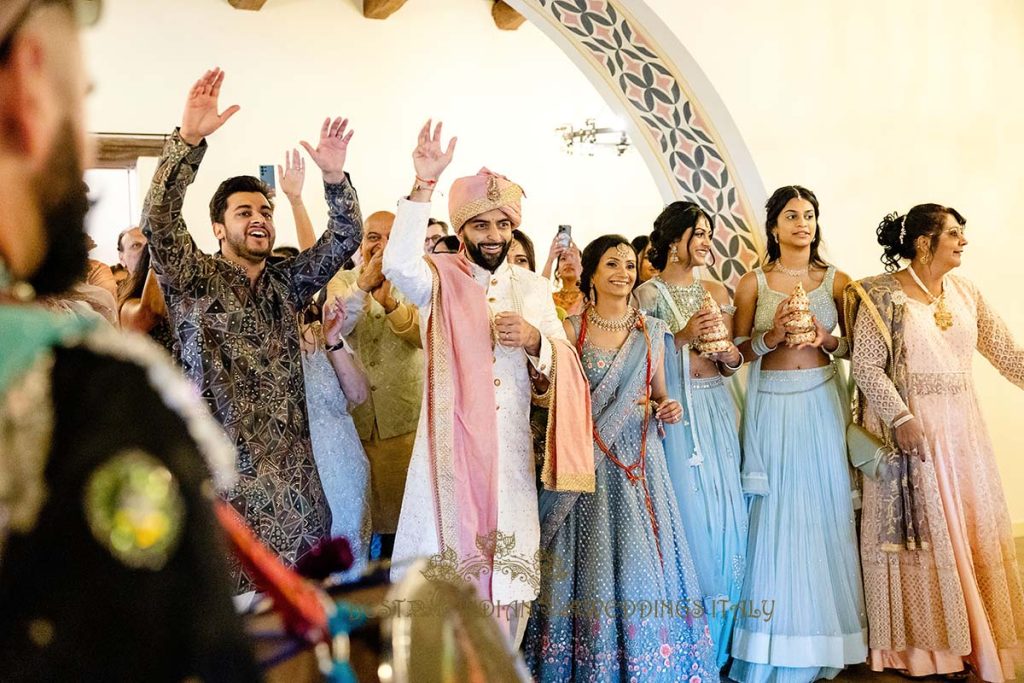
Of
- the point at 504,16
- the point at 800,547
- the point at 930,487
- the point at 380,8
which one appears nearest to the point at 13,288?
the point at 800,547

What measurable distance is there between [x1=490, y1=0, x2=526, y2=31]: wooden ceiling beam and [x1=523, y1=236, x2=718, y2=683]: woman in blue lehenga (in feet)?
15.2

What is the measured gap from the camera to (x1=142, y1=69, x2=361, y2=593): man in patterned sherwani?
2512mm

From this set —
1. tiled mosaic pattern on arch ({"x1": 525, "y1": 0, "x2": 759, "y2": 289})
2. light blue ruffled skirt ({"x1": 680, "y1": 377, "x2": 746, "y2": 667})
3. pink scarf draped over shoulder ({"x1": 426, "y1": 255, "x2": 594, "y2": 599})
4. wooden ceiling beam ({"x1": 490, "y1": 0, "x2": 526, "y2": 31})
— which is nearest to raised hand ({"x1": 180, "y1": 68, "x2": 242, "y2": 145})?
pink scarf draped over shoulder ({"x1": 426, "y1": 255, "x2": 594, "y2": 599})

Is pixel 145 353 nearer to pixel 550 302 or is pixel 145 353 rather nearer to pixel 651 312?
pixel 550 302

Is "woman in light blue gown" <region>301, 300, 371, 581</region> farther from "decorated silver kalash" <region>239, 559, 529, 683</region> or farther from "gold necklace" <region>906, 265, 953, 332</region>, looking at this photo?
"decorated silver kalash" <region>239, 559, 529, 683</region>

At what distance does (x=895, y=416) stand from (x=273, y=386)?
212 cm

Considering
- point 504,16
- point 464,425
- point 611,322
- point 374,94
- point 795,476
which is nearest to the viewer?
point 464,425

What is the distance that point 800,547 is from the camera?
11.8 ft

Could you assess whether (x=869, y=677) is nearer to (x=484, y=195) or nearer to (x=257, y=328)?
(x=484, y=195)

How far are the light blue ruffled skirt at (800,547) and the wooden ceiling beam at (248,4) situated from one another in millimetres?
4393

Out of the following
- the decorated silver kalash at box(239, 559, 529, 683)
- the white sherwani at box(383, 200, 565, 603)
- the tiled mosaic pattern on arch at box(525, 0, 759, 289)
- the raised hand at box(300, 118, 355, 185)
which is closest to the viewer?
the decorated silver kalash at box(239, 559, 529, 683)

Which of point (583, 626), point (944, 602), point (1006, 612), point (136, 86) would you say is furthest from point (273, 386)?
point (136, 86)

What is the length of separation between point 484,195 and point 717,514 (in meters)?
1.40

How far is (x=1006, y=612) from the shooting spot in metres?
3.58
